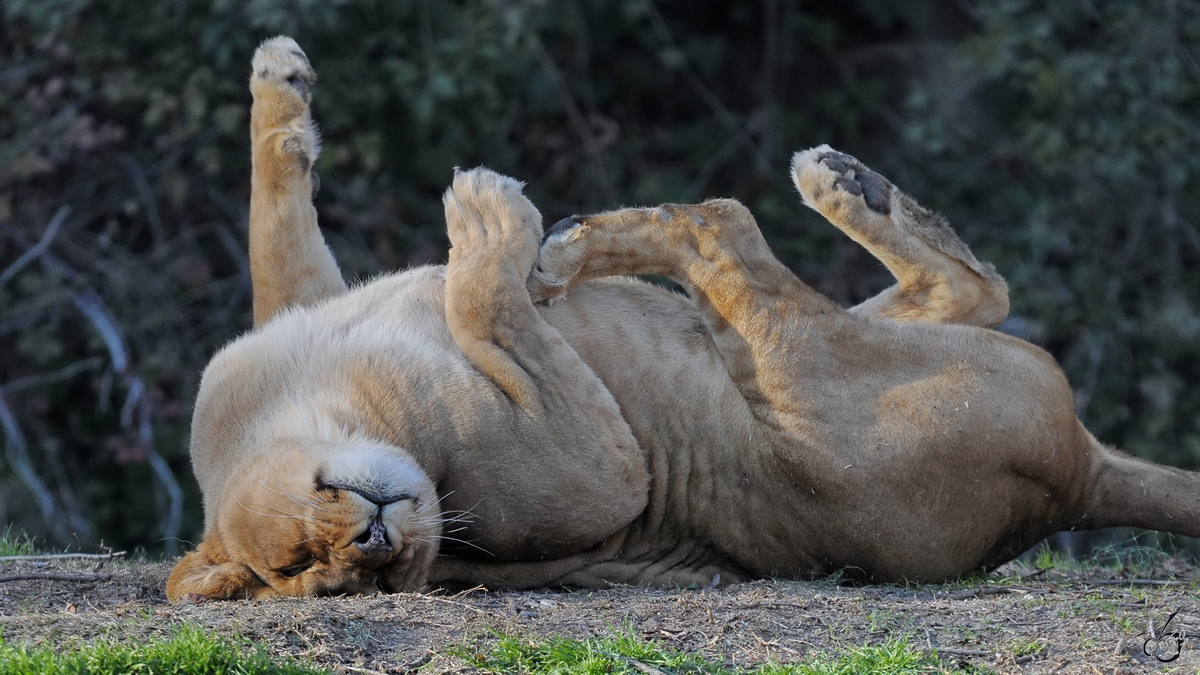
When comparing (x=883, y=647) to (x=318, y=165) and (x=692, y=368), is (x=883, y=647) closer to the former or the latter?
(x=692, y=368)

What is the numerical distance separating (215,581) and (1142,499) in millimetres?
2577

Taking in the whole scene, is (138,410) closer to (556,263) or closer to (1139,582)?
(556,263)

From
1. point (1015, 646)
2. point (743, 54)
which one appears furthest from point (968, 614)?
point (743, 54)

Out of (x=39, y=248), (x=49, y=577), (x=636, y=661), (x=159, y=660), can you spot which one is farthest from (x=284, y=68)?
(x=39, y=248)

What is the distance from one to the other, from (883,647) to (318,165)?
504cm

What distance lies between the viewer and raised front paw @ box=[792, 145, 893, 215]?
3867 mm

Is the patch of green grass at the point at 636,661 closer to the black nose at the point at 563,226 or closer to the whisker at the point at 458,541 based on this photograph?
the whisker at the point at 458,541

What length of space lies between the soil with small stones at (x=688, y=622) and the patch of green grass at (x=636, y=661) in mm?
55

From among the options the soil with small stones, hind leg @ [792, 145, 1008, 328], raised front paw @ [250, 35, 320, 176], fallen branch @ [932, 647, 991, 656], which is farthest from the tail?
raised front paw @ [250, 35, 320, 176]

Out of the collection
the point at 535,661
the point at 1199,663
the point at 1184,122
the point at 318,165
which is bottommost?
the point at 1199,663

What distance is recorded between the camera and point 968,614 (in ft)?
10.2

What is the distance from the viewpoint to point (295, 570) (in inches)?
127

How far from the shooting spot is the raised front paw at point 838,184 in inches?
152

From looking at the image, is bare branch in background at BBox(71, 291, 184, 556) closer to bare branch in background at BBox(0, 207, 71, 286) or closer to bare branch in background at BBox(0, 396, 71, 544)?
bare branch in background at BBox(0, 207, 71, 286)
